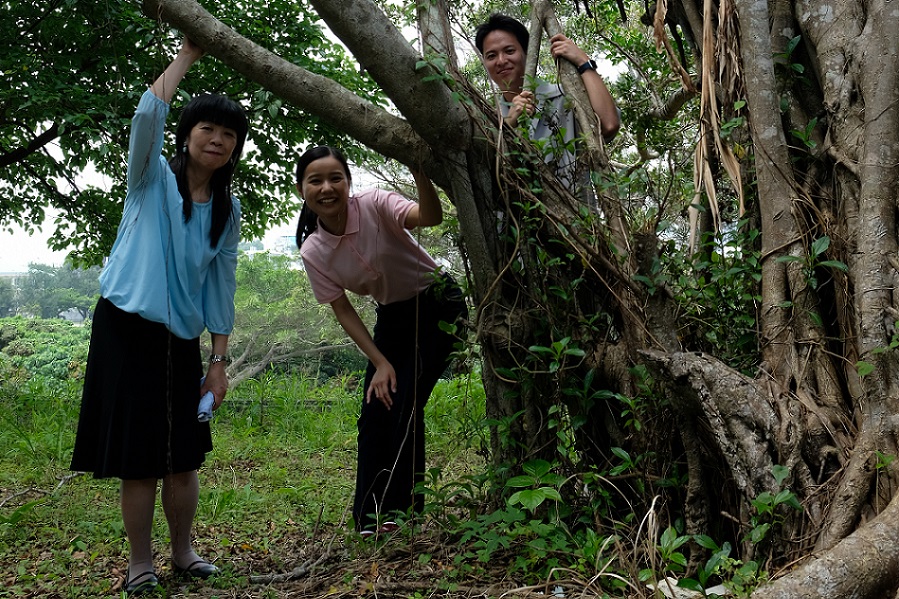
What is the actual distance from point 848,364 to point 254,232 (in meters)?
7.47

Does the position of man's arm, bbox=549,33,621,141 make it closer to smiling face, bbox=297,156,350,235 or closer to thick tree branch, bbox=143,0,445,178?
thick tree branch, bbox=143,0,445,178

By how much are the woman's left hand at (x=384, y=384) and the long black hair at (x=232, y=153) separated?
33.0 inches

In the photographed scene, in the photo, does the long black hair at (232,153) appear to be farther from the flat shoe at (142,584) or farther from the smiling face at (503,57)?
the flat shoe at (142,584)

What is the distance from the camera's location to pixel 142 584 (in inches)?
113

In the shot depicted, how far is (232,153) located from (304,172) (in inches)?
11.1

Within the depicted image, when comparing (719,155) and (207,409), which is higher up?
(719,155)

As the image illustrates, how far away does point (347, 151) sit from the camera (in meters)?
7.71

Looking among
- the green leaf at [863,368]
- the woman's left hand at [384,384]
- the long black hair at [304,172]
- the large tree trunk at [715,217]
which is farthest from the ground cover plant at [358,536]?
the long black hair at [304,172]

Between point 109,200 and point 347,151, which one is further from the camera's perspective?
point 109,200

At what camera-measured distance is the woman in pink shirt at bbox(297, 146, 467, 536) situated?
10.4 feet

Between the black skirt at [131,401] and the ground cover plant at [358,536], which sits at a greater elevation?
the black skirt at [131,401]

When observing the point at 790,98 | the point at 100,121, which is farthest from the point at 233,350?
the point at 790,98

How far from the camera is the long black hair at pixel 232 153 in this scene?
2955 mm

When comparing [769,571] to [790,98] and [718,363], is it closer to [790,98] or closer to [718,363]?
[718,363]
